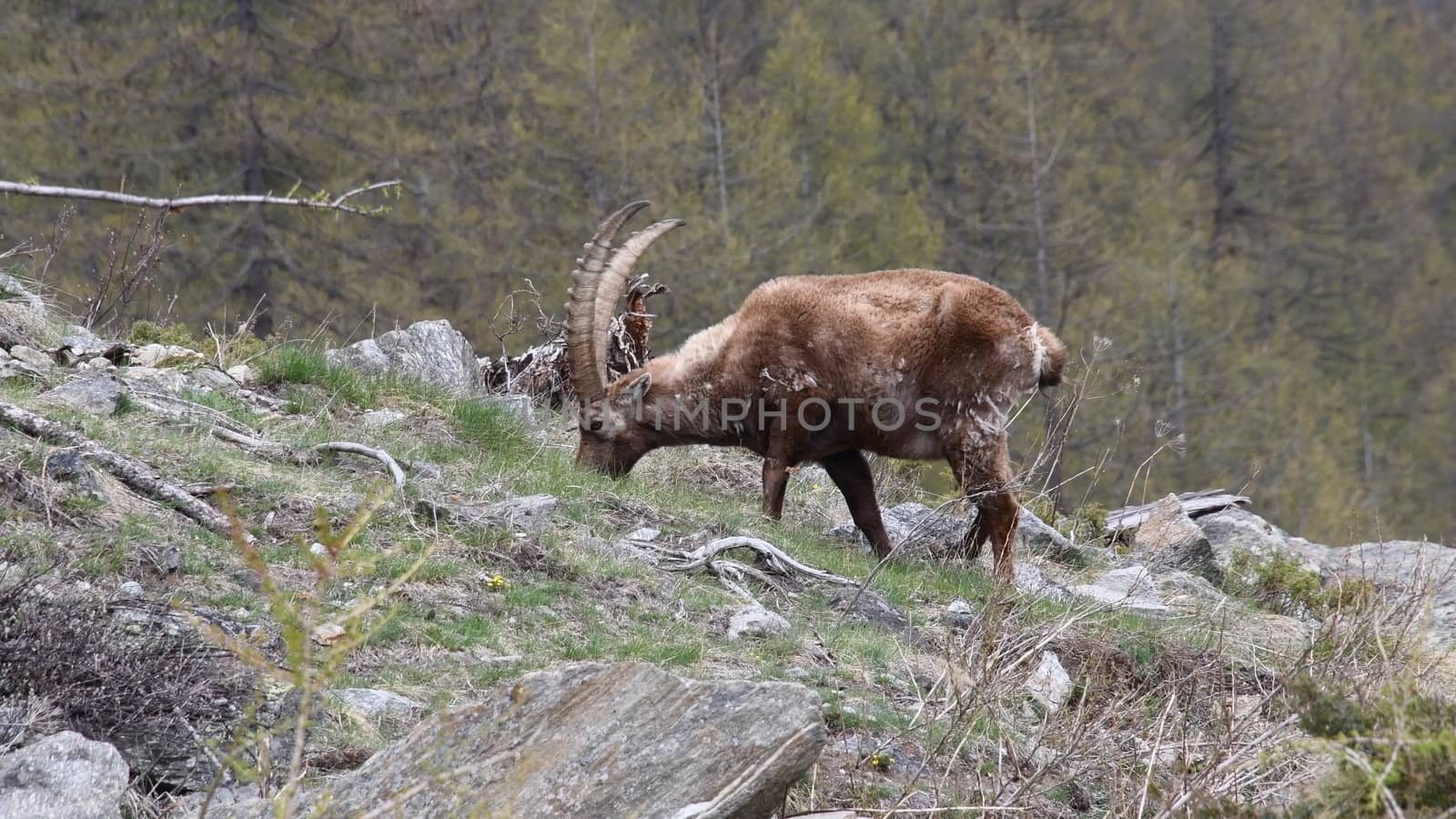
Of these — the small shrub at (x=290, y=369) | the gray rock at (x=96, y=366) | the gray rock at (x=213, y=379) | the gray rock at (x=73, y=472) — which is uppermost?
the gray rock at (x=73, y=472)

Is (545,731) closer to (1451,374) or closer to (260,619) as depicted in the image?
(260,619)

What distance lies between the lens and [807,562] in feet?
24.6

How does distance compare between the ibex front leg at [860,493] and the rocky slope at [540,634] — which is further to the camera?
the ibex front leg at [860,493]

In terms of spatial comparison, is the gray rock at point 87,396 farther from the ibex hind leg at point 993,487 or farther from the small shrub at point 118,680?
the ibex hind leg at point 993,487

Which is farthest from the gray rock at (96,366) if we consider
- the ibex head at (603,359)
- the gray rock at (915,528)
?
the gray rock at (915,528)

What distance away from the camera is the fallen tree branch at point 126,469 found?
19.2 feet

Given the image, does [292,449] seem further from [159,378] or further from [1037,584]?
[1037,584]

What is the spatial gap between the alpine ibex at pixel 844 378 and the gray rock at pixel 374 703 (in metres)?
3.88

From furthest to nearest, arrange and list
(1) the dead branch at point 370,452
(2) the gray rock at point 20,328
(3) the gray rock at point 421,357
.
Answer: (3) the gray rock at point 421,357, (2) the gray rock at point 20,328, (1) the dead branch at point 370,452

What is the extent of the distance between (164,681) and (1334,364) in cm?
4324

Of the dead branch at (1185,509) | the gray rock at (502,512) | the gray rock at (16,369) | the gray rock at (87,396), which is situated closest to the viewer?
the gray rock at (502,512)

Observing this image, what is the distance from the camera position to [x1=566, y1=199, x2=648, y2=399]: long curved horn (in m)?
8.51

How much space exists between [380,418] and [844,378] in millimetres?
2856

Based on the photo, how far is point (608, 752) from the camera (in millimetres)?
3648
